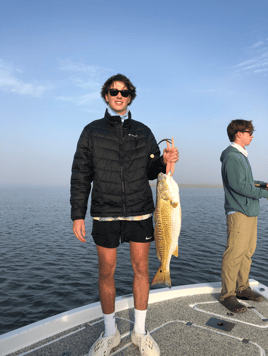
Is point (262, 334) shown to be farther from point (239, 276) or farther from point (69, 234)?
point (69, 234)

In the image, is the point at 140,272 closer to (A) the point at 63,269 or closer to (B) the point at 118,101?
(B) the point at 118,101

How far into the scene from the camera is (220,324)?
11.8ft

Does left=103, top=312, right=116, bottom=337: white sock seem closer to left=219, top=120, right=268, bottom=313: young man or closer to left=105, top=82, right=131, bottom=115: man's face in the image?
left=219, top=120, right=268, bottom=313: young man

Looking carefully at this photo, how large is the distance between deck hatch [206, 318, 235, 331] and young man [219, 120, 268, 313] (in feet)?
1.37

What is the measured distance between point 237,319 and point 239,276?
877 mm

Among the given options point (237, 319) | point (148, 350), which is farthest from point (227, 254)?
point (148, 350)

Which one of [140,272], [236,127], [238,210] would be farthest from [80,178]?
[236,127]

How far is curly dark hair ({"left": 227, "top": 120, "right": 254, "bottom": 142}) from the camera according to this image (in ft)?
14.3

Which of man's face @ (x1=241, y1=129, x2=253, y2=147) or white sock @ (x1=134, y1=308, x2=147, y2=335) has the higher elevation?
man's face @ (x1=241, y1=129, x2=253, y2=147)

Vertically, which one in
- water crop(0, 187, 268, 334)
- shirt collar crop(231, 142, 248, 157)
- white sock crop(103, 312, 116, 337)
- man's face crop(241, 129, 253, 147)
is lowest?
water crop(0, 187, 268, 334)

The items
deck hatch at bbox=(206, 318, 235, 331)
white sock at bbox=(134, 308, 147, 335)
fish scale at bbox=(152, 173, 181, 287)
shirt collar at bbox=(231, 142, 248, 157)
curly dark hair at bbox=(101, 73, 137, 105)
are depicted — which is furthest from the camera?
shirt collar at bbox=(231, 142, 248, 157)

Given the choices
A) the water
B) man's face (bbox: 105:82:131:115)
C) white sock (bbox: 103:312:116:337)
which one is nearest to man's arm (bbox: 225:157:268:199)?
man's face (bbox: 105:82:131:115)

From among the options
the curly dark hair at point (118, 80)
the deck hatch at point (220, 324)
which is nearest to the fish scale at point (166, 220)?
the curly dark hair at point (118, 80)

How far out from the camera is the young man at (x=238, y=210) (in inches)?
160
